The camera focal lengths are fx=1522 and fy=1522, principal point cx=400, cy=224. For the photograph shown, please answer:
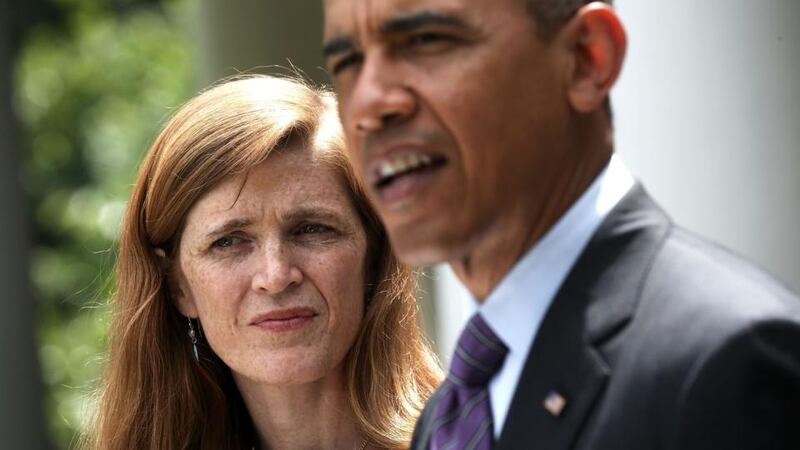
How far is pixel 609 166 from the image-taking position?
2205 mm

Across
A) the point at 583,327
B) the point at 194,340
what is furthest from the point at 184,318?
the point at 583,327

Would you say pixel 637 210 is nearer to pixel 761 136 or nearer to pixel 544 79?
pixel 544 79

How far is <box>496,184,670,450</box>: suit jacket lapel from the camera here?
6.75 ft

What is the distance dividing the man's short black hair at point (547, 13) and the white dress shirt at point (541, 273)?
0.73 ft

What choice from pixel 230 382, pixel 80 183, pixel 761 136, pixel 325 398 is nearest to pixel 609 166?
pixel 761 136

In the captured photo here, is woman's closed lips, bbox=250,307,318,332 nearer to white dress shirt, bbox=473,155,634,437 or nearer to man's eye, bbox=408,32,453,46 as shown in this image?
white dress shirt, bbox=473,155,634,437

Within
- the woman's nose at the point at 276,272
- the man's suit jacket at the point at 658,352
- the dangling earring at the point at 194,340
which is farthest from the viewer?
the dangling earring at the point at 194,340

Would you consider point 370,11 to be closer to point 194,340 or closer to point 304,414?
point 304,414

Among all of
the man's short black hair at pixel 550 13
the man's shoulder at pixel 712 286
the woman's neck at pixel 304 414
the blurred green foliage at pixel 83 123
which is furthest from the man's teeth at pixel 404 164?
the blurred green foliage at pixel 83 123

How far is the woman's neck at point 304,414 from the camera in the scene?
3684 mm

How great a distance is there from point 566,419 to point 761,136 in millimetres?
1655

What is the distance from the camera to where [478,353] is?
7.38 ft

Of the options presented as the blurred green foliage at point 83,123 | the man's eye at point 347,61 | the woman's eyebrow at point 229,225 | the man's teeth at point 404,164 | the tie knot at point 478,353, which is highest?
the blurred green foliage at point 83,123

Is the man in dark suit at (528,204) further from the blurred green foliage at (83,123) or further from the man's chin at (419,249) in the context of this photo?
the blurred green foliage at (83,123)
